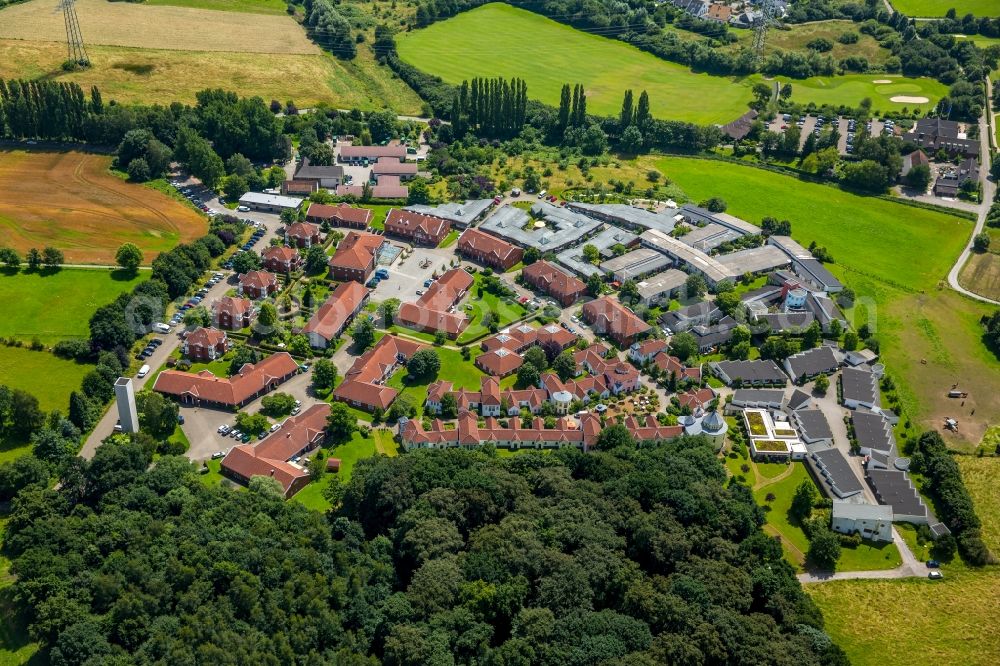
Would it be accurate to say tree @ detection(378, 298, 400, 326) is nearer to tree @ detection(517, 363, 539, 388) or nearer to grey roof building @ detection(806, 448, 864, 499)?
tree @ detection(517, 363, 539, 388)

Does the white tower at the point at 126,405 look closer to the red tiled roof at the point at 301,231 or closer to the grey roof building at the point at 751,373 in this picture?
the red tiled roof at the point at 301,231

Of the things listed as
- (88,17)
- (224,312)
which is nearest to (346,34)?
(88,17)

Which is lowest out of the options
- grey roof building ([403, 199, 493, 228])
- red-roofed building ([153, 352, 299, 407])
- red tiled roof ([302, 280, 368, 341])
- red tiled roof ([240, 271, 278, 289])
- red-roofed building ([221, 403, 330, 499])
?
red-roofed building ([221, 403, 330, 499])

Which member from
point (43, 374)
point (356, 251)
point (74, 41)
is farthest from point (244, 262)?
point (74, 41)

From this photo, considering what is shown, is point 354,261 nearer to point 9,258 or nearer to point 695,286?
point 9,258

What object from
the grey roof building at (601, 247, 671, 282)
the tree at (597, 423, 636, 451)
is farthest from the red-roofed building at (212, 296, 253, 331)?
the grey roof building at (601, 247, 671, 282)

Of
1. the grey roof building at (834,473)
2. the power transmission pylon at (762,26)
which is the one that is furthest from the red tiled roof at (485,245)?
the power transmission pylon at (762,26)
